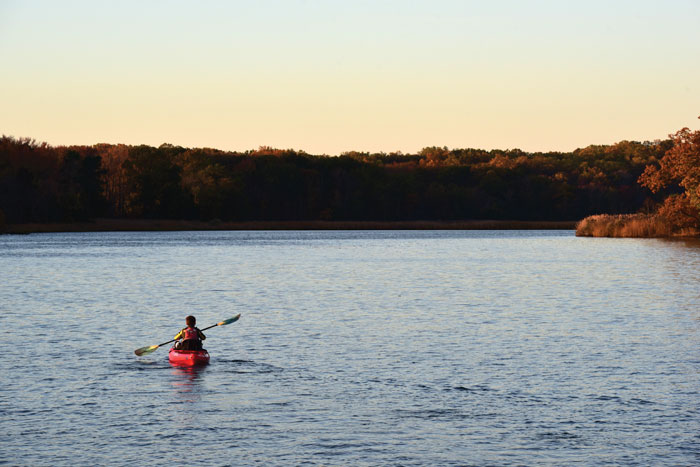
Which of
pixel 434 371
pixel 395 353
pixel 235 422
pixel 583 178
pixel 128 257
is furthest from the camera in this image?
pixel 583 178

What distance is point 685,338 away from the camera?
88.3 ft

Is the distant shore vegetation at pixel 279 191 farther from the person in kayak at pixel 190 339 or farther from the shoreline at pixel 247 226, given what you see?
the person in kayak at pixel 190 339

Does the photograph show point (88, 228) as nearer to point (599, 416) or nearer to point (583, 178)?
point (583, 178)

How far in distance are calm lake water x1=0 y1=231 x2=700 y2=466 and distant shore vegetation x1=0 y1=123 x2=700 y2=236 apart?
96.5 m

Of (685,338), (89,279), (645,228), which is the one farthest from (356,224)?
(685,338)

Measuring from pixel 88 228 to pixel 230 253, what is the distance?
62804mm

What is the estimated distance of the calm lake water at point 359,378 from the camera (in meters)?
15.0

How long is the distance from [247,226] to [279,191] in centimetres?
2171

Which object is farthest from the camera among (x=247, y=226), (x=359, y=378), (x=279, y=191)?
(x=279, y=191)

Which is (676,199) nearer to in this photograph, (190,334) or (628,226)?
(628,226)

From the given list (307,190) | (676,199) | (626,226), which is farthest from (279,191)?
(676,199)

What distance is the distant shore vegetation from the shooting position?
139500 mm

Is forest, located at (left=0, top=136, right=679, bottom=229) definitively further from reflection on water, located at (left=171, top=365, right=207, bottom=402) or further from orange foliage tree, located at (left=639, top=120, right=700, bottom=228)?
reflection on water, located at (left=171, top=365, right=207, bottom=402)

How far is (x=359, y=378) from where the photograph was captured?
20.9m
